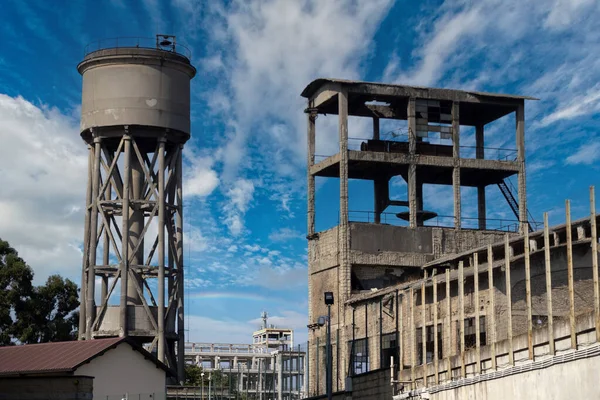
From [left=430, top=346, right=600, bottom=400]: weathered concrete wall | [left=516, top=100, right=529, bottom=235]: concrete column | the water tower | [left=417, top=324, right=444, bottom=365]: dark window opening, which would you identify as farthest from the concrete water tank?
[left=430, top=346, right=600, bottom=400]: weathered concrete wall

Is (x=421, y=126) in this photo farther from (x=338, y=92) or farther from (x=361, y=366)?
(x=361, y=366)

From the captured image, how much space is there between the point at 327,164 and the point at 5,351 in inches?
961

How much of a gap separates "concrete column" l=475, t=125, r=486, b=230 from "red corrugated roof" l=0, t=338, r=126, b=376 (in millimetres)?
31668

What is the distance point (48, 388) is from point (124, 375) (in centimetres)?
354

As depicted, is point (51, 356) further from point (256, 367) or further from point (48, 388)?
point (256, 367)

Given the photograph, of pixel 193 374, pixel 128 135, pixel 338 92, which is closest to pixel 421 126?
pixel 338 92

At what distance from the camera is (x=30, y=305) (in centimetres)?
7756

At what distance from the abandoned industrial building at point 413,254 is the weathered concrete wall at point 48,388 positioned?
38.1 feet

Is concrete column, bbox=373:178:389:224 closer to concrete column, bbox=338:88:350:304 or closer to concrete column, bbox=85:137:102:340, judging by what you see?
concrete column, bbox=338:88:350:304

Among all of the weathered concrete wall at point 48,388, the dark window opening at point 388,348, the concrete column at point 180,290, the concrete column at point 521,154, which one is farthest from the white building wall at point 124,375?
the concrete column at point 521,154

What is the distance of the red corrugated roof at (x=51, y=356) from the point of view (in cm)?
4584

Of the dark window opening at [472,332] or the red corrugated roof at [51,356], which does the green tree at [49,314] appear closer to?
the red corrugated roof at [51,356]

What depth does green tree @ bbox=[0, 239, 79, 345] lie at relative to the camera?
250 feet

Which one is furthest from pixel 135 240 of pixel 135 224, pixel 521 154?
pixel 521 154
